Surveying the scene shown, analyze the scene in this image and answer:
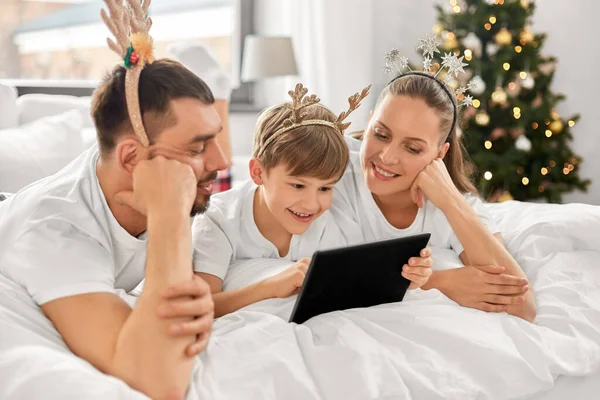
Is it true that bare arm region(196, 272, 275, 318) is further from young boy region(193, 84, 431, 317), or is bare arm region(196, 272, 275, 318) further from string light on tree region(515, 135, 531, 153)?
string light on tree region(515, 135, 531, 153)

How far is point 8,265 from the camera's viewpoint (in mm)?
1238

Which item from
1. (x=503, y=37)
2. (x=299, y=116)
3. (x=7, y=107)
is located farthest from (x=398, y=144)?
(x=503, y=37)

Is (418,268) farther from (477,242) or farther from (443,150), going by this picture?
(443,150)

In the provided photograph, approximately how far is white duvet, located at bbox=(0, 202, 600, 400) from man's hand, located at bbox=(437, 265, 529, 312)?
0.16 ft

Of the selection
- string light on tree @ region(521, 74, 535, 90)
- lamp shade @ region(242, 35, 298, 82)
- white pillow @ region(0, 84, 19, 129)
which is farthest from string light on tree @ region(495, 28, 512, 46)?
white pillow @ region(0, 84, 19, 129)

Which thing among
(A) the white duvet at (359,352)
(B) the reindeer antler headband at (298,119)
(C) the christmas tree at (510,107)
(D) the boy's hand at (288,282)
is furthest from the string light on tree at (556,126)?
(D) the boy's hand at (288,282)

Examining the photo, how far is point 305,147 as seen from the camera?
59.4 inches

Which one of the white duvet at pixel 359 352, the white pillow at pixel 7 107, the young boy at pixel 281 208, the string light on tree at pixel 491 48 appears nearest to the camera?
the white duvet at pixel 359 352

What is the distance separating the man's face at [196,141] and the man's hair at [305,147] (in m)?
0.24

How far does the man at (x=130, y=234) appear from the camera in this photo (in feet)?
3.58

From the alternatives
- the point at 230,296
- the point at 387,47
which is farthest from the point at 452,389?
the point at 387,47

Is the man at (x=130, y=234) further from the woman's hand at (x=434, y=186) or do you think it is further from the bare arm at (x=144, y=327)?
the woman's hand at (x=434, y=186)

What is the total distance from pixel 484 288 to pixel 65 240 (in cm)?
93

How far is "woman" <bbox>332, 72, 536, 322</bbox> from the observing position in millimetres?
1562
